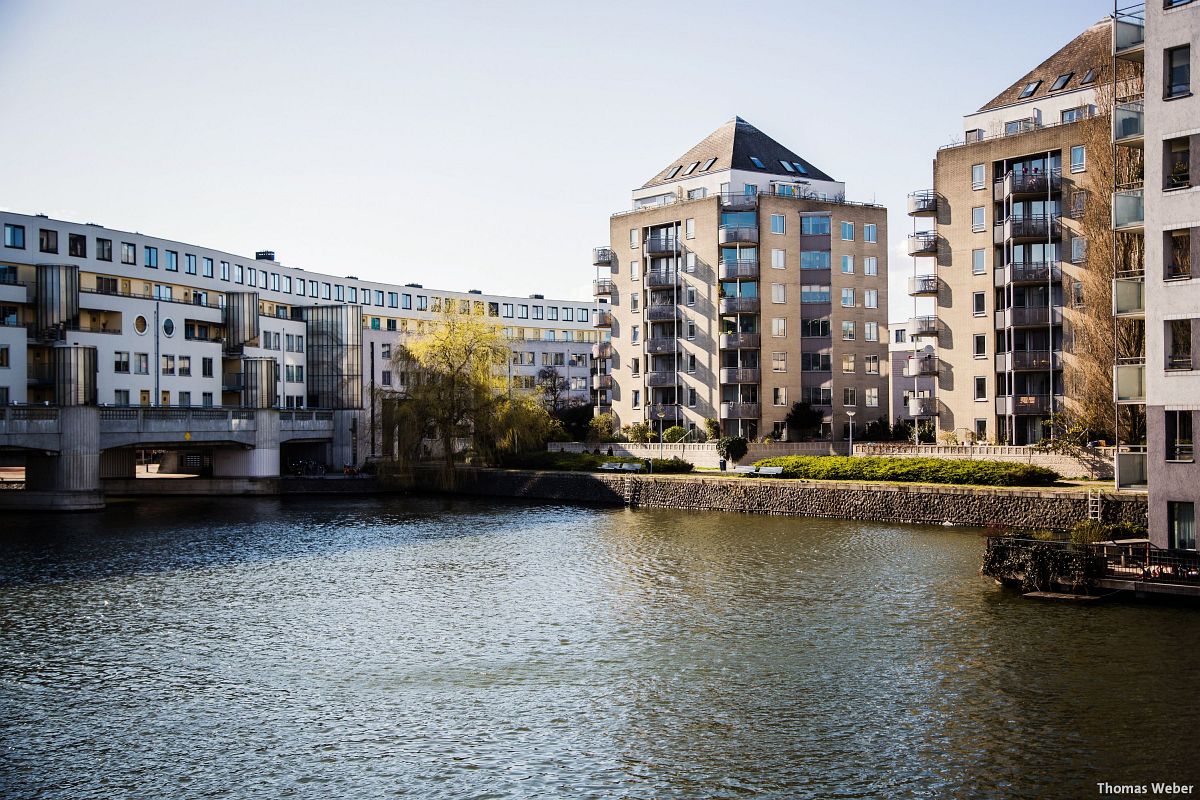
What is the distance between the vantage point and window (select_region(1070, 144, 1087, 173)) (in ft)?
232

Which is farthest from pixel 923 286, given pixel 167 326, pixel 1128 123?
pixel 167 326

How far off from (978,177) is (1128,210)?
36.5 meters

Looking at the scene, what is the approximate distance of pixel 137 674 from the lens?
28.6m

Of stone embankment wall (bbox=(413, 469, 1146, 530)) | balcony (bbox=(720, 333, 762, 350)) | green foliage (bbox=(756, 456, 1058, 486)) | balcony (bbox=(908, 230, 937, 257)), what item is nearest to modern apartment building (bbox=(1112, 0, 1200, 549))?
stone embankment wall (bbox=(413, 469, 1146, 530))

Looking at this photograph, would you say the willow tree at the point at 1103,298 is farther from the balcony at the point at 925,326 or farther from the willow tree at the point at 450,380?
the willow tree at the point at 450,380

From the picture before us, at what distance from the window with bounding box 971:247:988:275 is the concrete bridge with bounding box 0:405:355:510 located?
55740 millimetres

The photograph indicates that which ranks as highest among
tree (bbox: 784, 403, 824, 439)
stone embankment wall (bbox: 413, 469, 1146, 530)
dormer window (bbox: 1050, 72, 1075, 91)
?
dormer window (bbox: 1050, 72, 1075, 91)

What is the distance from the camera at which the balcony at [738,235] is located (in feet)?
317

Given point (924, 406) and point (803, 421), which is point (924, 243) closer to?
point (924, 406)

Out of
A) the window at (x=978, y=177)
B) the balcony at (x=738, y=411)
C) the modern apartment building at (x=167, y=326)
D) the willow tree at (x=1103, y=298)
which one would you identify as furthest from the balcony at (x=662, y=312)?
the willow tree at (x=1103, y=298)

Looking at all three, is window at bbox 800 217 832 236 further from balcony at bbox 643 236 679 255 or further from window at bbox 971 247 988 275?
window at bbox 971 247 988 275

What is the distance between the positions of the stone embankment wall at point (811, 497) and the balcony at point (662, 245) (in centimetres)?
2788

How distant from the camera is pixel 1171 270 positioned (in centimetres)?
3847

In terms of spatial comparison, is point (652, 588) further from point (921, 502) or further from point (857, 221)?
point (857, 221)
